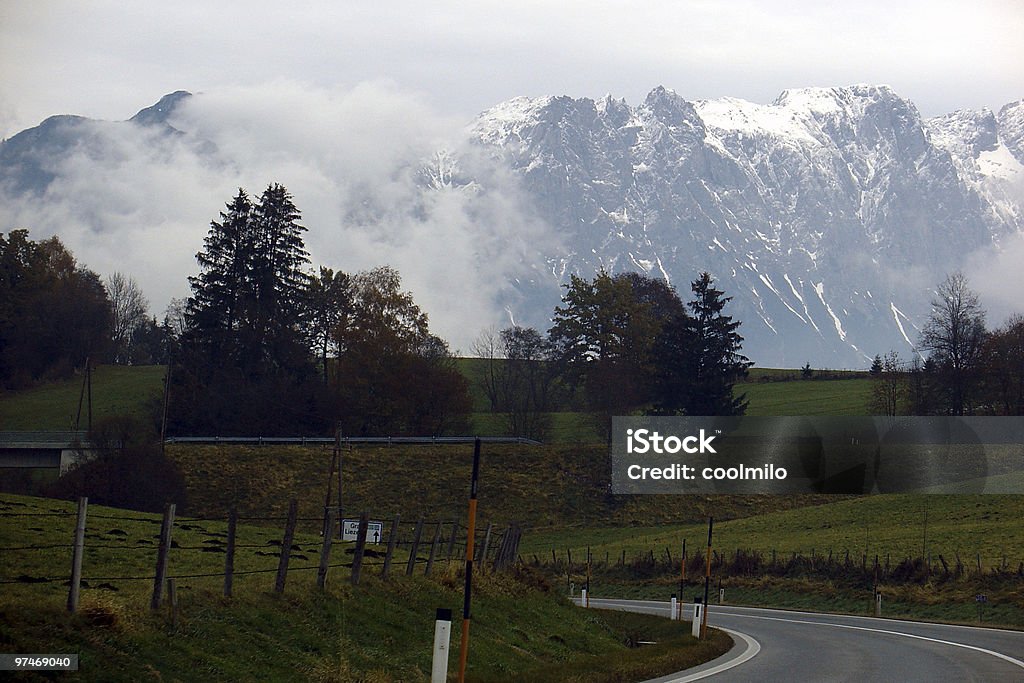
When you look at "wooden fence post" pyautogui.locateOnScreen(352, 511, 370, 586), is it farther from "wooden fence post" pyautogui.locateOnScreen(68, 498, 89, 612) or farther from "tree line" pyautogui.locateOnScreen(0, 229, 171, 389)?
"tree line" pyautogui.locateOnScreen(0, 229, 171, 389)

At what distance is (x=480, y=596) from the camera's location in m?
26.5

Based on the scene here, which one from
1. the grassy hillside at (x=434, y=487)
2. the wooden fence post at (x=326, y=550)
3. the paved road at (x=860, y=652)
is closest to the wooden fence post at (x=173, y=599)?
the wooden fence post at (x=326, y=550)

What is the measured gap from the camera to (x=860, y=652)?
87.9 feet

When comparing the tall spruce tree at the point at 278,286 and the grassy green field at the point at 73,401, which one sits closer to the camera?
the tall spruce tree at the point at 278,286

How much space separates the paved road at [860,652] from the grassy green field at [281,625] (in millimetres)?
1250

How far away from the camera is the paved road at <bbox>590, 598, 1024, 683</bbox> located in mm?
21172

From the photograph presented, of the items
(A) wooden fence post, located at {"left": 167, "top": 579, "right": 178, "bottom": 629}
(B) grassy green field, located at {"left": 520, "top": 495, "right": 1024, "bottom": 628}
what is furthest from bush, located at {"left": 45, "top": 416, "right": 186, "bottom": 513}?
(A) wooden fence post, located at {"left": 167, "top": 579, "right": 178, "bottom": 629}

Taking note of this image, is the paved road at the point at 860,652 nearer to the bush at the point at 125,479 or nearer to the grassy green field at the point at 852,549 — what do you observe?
the grassy green field at the point at 852,549

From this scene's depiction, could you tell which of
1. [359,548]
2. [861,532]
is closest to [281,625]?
[359,548]

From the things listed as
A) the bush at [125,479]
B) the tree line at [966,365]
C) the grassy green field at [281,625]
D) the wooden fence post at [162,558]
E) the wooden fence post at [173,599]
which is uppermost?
the tree line at [966,365]

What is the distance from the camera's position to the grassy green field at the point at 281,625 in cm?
1549

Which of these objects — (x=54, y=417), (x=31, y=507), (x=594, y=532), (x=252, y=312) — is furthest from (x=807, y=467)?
(x=54, y=417)

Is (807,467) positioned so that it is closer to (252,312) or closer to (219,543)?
(252,312)

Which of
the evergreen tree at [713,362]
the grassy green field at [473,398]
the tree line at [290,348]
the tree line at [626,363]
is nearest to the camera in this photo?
the tree line at [290,348]
